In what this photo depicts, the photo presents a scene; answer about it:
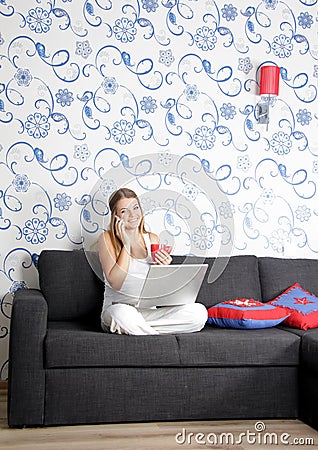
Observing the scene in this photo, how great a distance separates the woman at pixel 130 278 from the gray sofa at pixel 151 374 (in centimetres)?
9

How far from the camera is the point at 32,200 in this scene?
402 centimetres

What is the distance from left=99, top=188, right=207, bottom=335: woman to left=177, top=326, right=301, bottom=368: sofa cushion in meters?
0.14

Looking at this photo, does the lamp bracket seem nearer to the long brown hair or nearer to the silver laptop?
the long brown hair

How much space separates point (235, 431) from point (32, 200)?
5.63ft

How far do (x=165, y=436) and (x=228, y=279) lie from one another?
1.13m

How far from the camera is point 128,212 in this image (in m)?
3.73

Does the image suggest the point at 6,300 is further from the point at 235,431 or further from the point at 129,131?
the point at 235,431

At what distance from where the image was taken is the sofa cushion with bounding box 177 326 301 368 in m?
3.31

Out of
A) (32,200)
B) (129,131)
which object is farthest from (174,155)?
(32,200)

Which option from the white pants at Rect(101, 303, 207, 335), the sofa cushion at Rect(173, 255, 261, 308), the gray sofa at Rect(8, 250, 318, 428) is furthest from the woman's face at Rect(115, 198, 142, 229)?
the gray sofa at Rect(8, 250, 318, 428)

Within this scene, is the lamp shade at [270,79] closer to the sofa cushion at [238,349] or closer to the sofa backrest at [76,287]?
the sofa backrest at [76,287]

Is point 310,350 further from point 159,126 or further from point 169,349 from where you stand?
point 159,126

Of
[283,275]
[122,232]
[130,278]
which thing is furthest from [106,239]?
[283,275]

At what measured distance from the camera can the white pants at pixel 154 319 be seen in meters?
3.34
